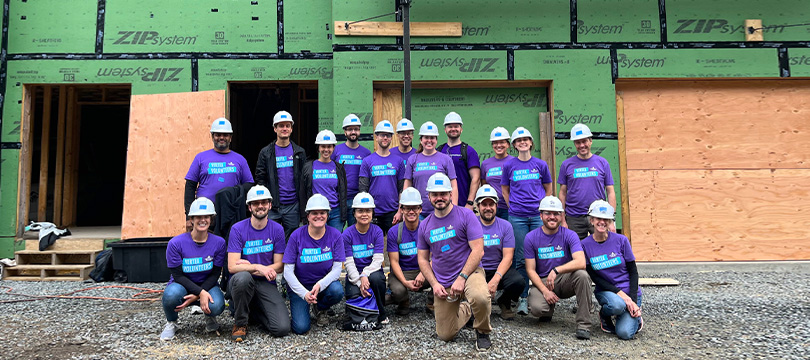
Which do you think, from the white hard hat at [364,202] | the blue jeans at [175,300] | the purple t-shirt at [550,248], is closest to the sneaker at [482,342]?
the purple t-shirt at [550,248]

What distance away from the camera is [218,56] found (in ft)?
26.2

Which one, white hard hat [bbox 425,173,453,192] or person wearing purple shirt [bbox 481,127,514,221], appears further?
person wearing purple shirt [bbox 481,127,514,221]

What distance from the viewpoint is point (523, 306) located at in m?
4.70

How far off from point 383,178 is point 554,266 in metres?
2.02

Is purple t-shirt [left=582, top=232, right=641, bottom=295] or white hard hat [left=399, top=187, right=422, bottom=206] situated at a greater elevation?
white hard hat [left=399, top=187, right=422, bottom=206]

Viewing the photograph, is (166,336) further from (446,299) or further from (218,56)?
(218,56)

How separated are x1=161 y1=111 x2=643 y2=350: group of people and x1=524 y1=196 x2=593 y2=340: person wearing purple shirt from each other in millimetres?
10

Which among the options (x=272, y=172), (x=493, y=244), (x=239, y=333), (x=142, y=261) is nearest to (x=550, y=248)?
(x=493, y=244)

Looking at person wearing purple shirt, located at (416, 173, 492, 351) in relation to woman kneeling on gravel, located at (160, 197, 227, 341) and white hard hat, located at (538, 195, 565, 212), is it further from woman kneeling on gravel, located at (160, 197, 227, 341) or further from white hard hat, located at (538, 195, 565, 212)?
woman kneeling on gravel, located at (160, 197, 227, 341)

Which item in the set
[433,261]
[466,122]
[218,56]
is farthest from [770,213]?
[218,56]

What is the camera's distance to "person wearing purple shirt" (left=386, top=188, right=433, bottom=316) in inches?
175

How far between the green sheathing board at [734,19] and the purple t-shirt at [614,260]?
534 centimetres

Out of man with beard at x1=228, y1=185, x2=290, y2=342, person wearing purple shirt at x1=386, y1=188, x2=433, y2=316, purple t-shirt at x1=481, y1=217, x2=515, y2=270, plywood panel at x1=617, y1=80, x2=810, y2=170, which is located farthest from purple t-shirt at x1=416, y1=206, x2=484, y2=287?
plywood panel at x1=617, y1=80, x2=810, y2=170

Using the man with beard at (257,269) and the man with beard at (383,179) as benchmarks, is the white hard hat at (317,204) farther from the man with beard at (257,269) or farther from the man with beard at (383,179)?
the man with beard at (383,179)
